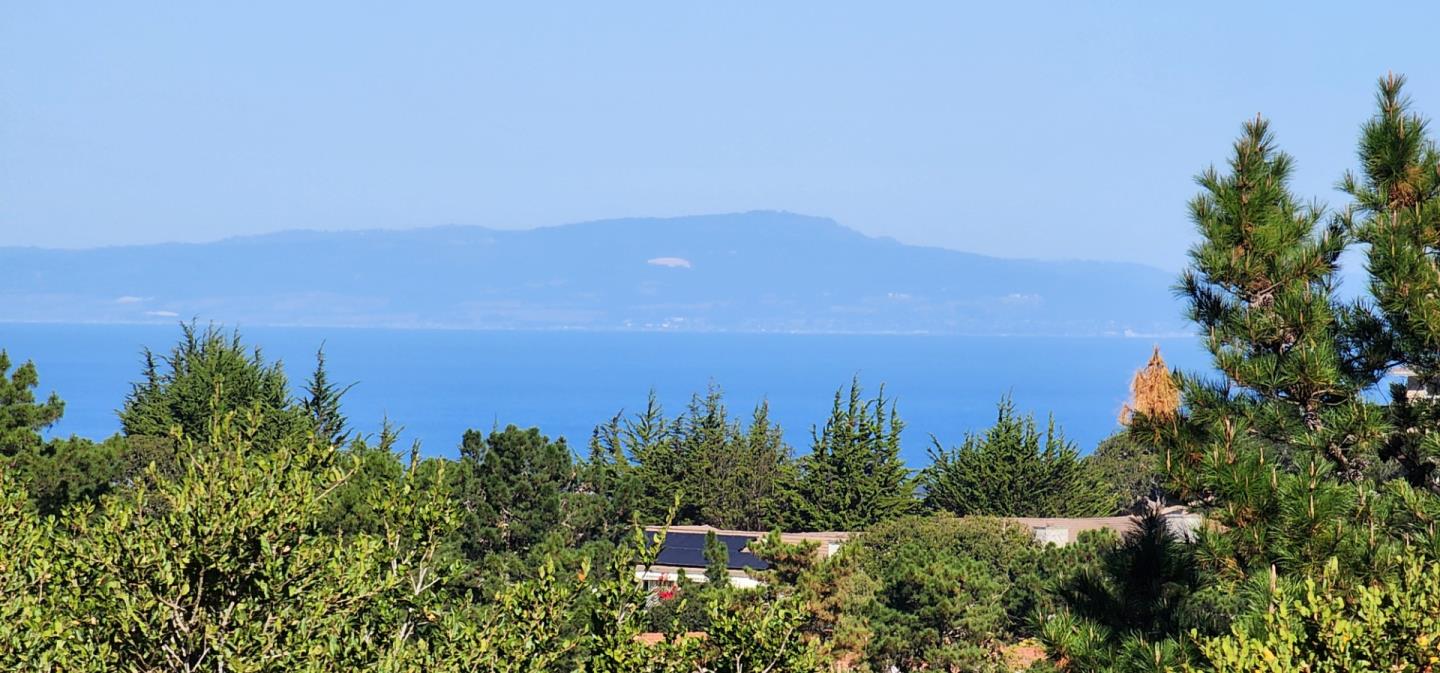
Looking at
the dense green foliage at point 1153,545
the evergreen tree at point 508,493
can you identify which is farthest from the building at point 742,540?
the dense green foliage at point 1153,545

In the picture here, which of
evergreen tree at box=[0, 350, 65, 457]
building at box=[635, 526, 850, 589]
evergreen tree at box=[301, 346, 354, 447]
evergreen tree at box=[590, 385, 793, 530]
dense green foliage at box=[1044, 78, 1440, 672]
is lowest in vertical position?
building at box=[635, 526, 850, 589]

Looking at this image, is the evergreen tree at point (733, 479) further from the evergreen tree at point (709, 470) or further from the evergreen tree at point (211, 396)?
the evergreen tree at point (211, 396)

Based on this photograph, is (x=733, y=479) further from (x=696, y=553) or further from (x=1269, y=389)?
(x=1269, y=389)

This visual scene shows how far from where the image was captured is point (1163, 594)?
839 centimetres

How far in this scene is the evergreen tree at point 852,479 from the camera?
109 ft

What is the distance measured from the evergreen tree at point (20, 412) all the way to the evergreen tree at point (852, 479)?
685 inches

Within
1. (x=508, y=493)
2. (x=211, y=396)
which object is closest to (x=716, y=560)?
(x=508, y=493)

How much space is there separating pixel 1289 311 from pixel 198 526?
5.40 metres

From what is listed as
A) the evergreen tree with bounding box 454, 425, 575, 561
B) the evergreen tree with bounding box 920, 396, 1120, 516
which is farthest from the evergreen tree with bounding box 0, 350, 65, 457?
the evergreen tree with bounding box 920, 396, 1120, 516

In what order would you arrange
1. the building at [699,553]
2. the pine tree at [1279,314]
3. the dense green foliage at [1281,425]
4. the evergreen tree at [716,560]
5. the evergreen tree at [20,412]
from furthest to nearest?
the building at [699,553]
the evergreen tree at [716,560]
the evergreen tree at [20,412]
the pine tree at [1279,314]
the dense green foliage at [1281,425]

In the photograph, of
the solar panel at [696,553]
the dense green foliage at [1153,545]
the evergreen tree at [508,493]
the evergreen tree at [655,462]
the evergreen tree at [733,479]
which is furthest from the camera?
the evergreen tree at [733,479]

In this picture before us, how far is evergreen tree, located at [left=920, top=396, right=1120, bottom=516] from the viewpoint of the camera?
110 feet

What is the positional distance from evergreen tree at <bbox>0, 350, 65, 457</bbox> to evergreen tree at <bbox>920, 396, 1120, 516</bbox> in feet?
63.6

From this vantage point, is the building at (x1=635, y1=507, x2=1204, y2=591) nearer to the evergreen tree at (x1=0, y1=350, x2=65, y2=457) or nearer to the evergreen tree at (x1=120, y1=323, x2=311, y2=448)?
the evergreen tree at (x1=120, y1=323, x2=311, y2=448)
